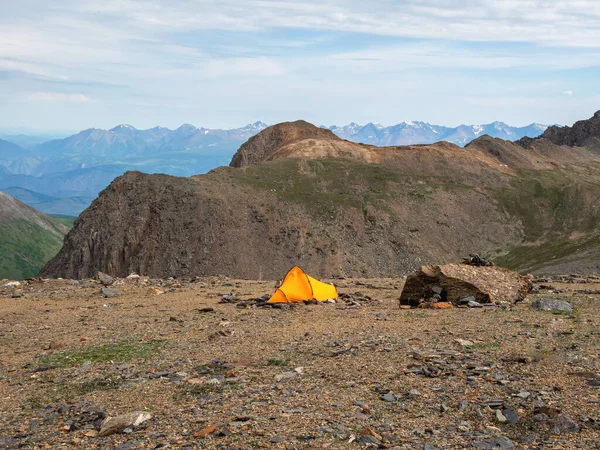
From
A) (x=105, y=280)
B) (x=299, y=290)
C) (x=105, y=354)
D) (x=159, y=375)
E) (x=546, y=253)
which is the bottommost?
(x=546, y=253)

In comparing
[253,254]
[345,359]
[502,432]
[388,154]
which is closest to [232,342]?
[345,359]

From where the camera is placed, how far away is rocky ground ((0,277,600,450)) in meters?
9.66

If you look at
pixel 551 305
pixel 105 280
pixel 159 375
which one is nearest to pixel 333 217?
pixel 105 280

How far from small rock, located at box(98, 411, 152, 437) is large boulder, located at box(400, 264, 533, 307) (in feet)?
48.8

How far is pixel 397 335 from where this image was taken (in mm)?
16875

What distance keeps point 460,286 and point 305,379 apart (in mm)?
12465

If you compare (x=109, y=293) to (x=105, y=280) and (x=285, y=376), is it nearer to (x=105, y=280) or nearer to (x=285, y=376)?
(x=105, y=280)

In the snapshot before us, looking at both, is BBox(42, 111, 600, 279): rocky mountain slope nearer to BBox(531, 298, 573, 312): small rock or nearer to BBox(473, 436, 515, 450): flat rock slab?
BBox(531, 298, 573, 312): small rock

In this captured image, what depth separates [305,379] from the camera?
1277 cm

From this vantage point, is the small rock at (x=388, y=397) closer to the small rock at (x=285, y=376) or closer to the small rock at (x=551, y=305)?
the small rock at (x=285, y=376)

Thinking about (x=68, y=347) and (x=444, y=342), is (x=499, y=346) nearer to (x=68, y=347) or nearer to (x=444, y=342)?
(x=444, y=342)

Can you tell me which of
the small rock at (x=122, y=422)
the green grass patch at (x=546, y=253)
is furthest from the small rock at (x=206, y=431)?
the green grass patch at (x=546, y=253)

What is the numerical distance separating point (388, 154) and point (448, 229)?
26.4 m

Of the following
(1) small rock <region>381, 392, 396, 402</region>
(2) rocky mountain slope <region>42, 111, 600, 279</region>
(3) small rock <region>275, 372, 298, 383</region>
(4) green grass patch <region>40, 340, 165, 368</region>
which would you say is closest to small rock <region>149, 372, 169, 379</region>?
(4) green grass patch <region>40, 340, 165, 368</region>
